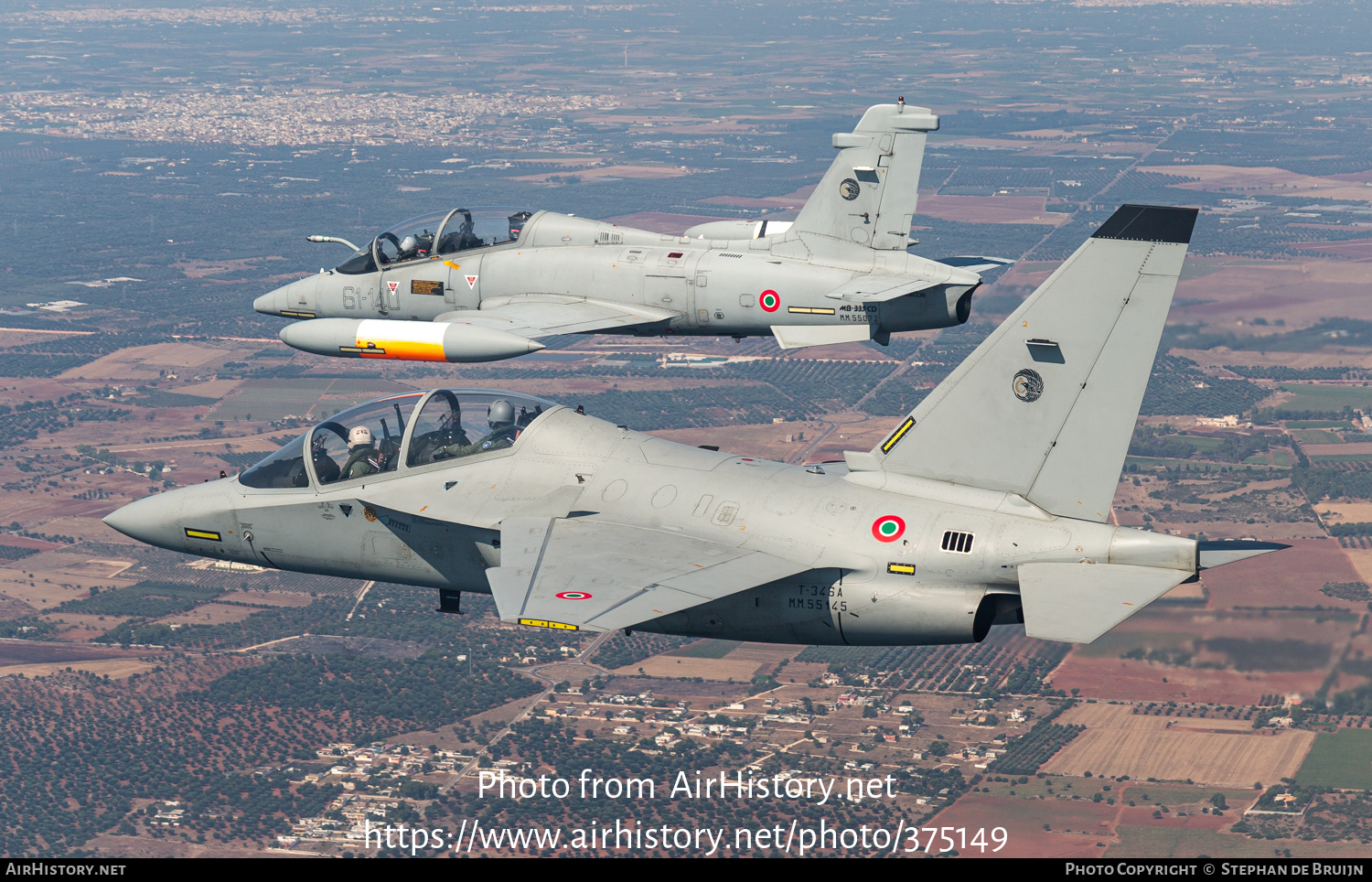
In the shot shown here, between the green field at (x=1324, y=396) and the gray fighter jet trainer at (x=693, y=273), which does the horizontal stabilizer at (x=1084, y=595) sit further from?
the green field at (x=1324, y=396)

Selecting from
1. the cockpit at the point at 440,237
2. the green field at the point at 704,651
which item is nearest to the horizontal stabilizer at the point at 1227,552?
the cockpit at the point at 440,237

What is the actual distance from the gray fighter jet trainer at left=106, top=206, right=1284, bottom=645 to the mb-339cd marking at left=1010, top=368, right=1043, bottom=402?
0.10 feet

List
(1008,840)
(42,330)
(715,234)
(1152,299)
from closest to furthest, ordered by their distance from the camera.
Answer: (1152,299)
(715,234)
(1008,840)
(42,330)

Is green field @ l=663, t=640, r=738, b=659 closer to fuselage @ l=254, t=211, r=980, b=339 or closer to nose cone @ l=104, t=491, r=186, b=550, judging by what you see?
fuselage @ l=254, t=211, r=980, b=339

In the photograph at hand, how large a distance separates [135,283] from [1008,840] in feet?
543

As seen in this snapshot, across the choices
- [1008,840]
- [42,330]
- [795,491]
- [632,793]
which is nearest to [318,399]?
[42,330]

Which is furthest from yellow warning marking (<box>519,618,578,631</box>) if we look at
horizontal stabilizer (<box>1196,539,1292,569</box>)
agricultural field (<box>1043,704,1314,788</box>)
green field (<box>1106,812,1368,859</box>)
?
agricultural field (<box>1043,704,1314,788</box>)

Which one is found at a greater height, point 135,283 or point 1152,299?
point 1152,299

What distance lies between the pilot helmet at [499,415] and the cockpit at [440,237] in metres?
10.6

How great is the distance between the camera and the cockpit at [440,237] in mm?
35500

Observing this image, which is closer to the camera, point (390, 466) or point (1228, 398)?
point (390, 466)

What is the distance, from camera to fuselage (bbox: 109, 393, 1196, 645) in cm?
2278

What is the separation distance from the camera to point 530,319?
109ft

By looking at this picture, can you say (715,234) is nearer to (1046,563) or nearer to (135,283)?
(1046,563)
